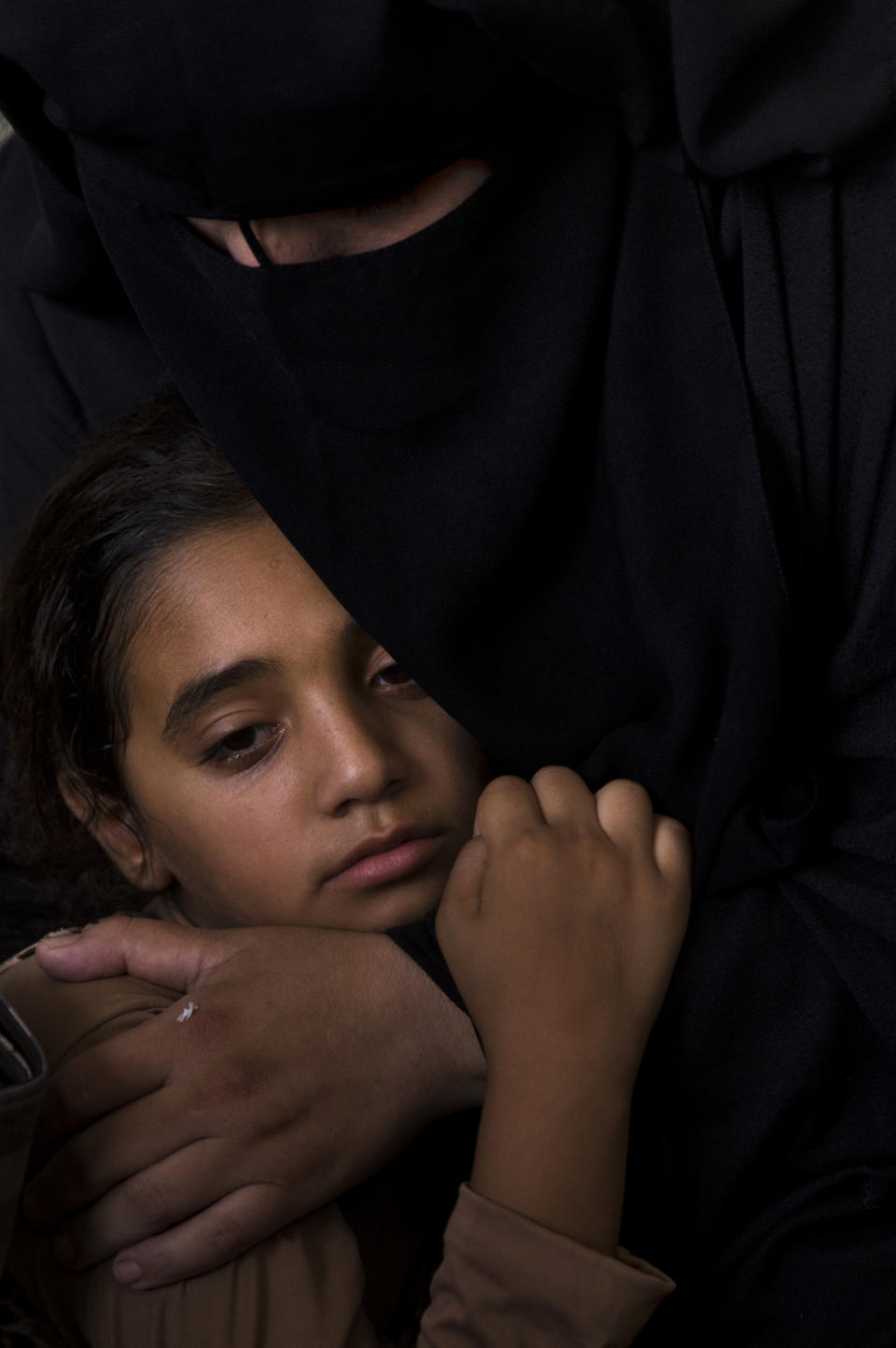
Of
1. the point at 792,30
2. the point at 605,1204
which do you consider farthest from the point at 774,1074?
the point at 792,30

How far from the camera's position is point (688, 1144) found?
4.28 ft

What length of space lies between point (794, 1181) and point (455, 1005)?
35 cm

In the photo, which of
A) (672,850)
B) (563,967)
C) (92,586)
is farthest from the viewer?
(92,586)

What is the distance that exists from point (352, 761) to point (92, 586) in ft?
1.53

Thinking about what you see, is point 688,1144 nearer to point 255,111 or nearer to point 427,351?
point 427,351

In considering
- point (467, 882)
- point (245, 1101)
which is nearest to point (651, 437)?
point (467, 882)

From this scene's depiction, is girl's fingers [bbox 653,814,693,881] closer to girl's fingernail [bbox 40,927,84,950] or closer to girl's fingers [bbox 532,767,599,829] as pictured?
girl's fingers [bbox 532,767,599,829]

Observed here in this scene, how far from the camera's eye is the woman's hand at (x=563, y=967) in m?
1.16

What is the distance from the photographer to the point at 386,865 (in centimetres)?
143

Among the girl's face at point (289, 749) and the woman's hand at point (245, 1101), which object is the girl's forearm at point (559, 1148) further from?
the girl's face at point (289, 749)

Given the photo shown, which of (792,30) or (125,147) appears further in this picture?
(125,147)

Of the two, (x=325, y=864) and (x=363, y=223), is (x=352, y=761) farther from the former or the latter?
(x=363, y=223)

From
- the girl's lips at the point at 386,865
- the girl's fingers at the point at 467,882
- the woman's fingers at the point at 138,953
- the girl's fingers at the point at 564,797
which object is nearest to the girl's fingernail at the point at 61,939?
the woman's fingers at the point at 138,953

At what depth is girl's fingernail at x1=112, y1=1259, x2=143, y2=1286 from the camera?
1.21 meters
